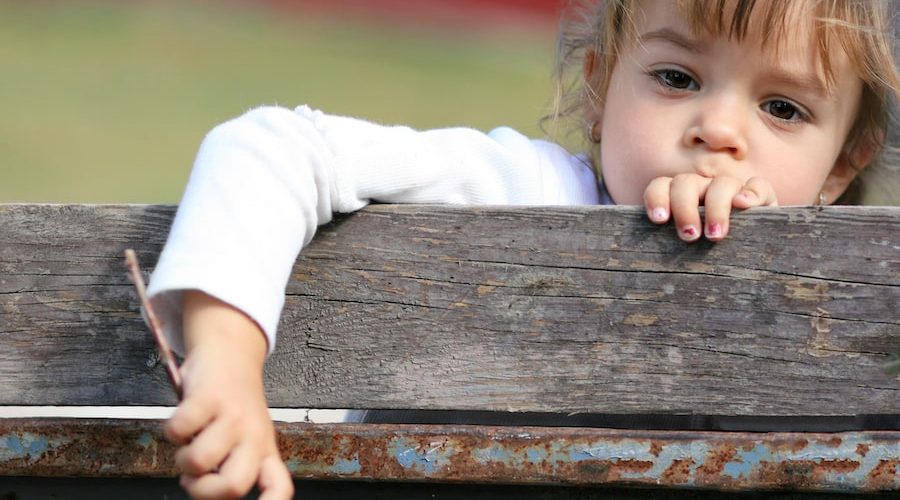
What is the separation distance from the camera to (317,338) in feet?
4.00

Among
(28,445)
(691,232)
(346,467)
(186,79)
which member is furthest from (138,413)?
(186,79)

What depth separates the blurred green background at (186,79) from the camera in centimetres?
788

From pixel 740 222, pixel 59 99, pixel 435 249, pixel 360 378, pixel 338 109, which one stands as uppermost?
pixel 740 222

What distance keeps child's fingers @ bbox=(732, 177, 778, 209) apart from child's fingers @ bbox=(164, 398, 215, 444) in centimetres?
60

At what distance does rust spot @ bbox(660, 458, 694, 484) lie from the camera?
1.19 m

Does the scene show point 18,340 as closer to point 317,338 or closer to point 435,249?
point 317,338

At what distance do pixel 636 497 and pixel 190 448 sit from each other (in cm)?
55

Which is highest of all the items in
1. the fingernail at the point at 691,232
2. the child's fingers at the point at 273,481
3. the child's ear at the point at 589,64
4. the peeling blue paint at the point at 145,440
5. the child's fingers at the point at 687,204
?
the child's ear at the point at 589,64

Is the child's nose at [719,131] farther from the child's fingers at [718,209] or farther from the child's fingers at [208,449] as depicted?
the child's fingers at [208,449]

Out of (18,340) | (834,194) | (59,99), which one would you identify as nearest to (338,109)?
(59,99)

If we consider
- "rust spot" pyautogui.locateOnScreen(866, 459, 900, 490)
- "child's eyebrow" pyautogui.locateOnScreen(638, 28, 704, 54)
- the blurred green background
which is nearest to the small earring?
"child's eyebrow" pyautogui.locateOnScreen(638, 28, 704, 54)

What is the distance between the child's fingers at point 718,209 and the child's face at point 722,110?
33cm

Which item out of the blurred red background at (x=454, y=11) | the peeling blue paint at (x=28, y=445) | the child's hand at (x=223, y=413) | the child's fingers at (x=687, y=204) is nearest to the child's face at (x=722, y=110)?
the child's fingers at (x=687, y=204)

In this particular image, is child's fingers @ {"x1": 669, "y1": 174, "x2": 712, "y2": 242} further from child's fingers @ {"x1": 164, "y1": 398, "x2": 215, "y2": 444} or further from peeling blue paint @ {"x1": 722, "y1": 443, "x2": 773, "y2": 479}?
child's fingers @ {"x1": 164, "y1": 398, "x2": 215, "y2": 444}
